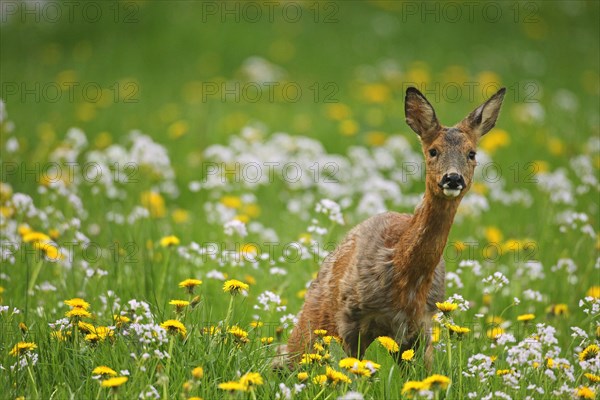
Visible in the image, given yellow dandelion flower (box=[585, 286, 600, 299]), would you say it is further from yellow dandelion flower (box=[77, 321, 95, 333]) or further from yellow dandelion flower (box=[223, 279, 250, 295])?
yellow dandelion flower (box=[77, 321, 95, 333])

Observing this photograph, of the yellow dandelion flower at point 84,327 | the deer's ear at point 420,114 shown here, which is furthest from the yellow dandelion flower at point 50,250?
the deer's ear at point 420,114

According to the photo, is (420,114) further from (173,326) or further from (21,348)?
(21,348)

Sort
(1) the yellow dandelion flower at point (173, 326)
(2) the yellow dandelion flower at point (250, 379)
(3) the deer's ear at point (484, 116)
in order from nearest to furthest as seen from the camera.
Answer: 1. (2) the yellow dandelion flower at point (250, 379)
2. (1) the yellow dandelion flower at point (173, 326)
3. (3) the deer's ear at point (484, 116)

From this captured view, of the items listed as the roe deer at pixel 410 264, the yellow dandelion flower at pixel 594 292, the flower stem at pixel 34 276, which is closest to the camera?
the roe deer at pixel 410 264

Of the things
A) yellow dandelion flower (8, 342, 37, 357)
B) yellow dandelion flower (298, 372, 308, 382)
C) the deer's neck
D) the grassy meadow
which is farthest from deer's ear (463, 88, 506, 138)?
yellow dandelion flower (8, 342, 37, 357)

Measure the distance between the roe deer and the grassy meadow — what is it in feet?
0.47

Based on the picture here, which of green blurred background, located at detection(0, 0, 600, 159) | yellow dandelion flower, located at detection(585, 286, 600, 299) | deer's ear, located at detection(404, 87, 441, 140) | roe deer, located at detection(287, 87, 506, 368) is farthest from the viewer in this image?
green blurred background, located at detection(0, 0, 600, 159)

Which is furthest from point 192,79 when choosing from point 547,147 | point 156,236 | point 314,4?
point 156,236

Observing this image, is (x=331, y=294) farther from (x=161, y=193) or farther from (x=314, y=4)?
(x=314, y=4)

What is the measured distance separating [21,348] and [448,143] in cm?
224

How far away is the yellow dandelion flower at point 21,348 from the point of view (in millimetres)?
3792

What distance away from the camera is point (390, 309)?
4391mm

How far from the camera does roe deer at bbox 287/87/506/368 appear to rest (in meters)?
4.36

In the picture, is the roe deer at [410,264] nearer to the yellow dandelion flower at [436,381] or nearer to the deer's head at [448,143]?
the deer's head at [448,143]
